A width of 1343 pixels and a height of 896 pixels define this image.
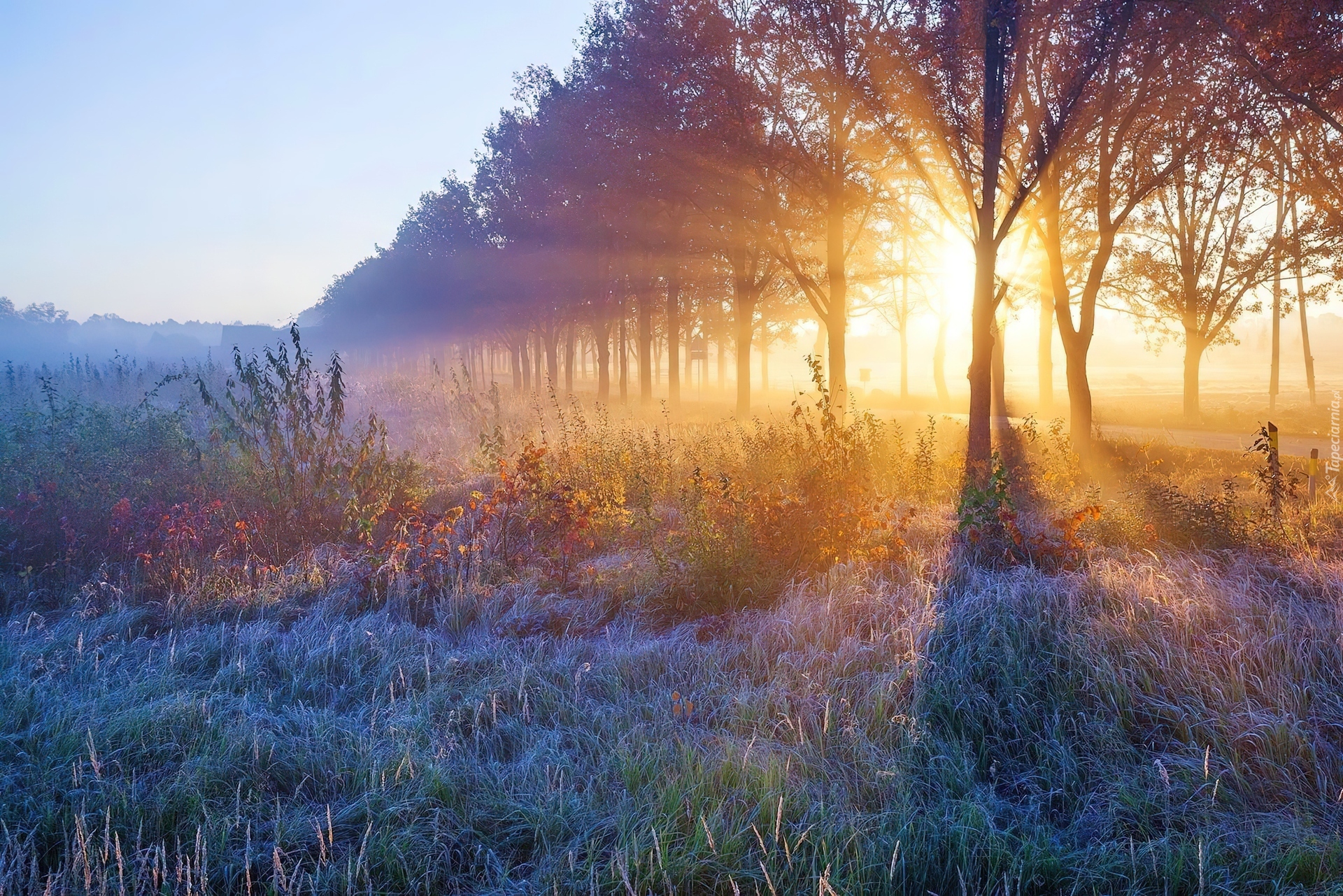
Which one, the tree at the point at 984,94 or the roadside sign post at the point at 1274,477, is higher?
the tree at the point at 984,94

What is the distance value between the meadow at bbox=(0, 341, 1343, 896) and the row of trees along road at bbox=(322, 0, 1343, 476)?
3.91 meters

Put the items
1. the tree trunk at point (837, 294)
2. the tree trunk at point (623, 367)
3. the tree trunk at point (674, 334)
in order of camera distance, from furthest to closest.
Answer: the tree trunk at point (623, 367)
the tree trunk at point (674, 334)
the tree trunk at point (837, 294)

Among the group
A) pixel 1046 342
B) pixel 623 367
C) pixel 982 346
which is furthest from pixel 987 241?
pixel 623 367

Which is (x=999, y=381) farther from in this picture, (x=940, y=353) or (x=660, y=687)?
(x=660, y=687)

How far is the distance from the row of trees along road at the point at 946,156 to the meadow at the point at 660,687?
391cm

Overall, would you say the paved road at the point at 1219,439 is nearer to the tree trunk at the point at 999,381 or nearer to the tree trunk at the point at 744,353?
the tree trunk at the point at 999,381

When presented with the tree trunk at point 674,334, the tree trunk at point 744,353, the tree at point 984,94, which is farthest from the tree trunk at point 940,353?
the tree at point 984,94

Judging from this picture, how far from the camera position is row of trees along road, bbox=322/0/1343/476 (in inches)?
358

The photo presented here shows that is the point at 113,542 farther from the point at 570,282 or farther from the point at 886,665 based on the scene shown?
the point at 570,282

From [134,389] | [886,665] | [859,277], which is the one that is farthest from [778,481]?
[134,389]

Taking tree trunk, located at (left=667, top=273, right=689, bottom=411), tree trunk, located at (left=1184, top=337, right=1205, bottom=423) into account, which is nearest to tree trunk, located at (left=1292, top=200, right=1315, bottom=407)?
tree trunk, located at (left=1184, top=337, right=1205, bottom=423)

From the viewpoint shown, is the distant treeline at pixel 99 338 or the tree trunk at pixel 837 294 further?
the distant treeline at pixel 99 338

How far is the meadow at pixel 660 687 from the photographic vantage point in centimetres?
285

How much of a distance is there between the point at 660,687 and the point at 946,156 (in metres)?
8.34
